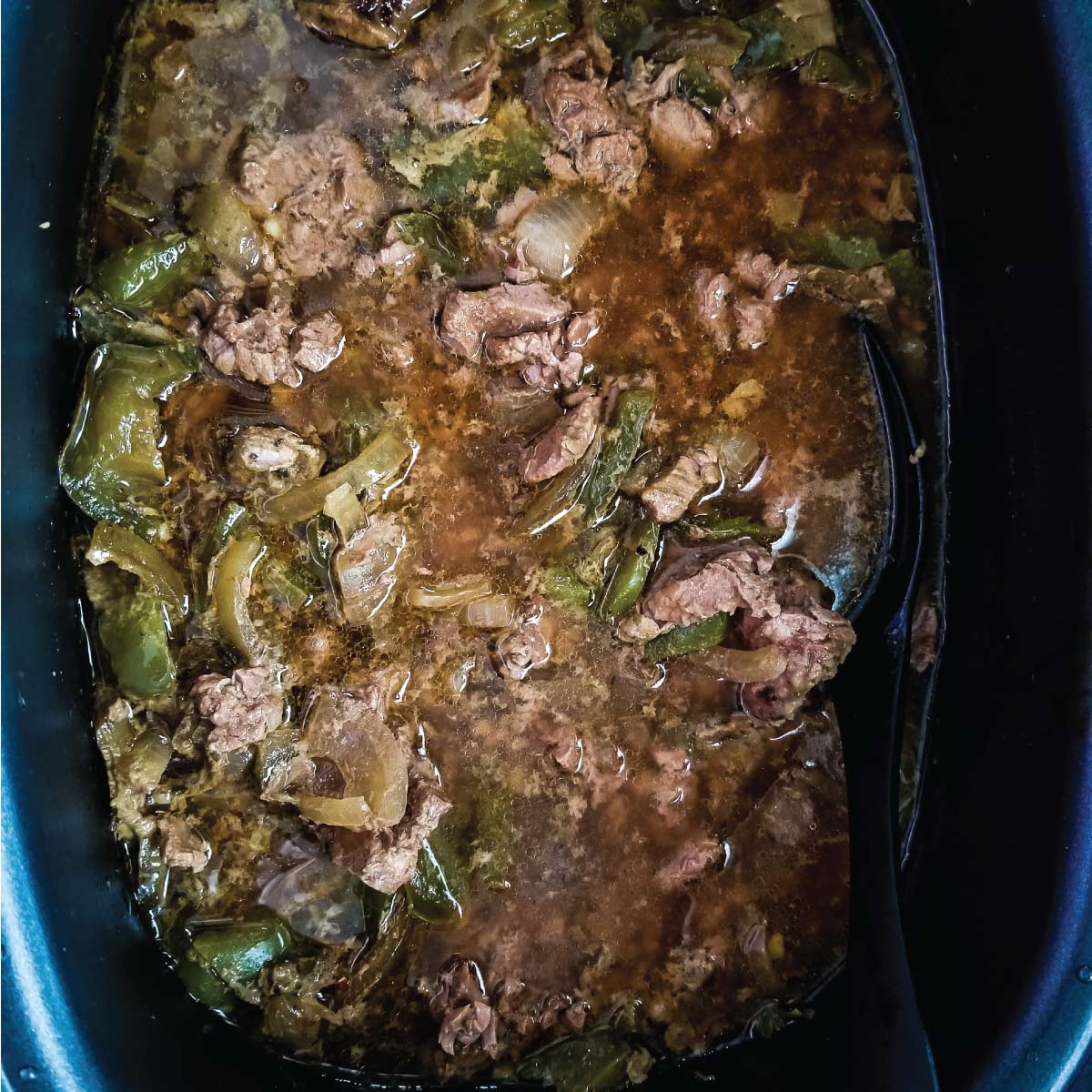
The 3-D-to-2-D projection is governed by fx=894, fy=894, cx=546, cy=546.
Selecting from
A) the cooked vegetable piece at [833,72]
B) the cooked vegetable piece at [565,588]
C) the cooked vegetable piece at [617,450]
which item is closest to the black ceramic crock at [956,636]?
the cooked vegetable piece at [833,72]

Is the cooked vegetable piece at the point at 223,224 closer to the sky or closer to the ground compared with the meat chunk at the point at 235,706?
closer to the sky

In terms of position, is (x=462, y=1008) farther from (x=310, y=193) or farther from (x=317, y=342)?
(x=310, y=193)

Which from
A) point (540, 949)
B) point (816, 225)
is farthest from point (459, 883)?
point (816, 225)

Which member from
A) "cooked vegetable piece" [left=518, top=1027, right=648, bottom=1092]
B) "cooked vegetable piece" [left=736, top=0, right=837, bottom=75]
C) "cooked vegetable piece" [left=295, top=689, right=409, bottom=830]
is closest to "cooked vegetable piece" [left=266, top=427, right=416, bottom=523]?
"cooked vegetable piece" [left=295, top=689, right=409, bottom=830]

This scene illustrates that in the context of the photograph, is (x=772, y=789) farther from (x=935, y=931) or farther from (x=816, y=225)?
(x=816, y=225)

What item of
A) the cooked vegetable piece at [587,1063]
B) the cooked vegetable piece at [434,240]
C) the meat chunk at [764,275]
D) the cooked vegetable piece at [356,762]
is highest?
the cooked vegetable piece at [434,240]

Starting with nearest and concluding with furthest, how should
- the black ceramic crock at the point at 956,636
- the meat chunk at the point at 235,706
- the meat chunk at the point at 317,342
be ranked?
1. the black ceramic crock at the point at 956,636
2. the meat chunk at the point at 235,706
3. the meat chunk at the point at 317,342

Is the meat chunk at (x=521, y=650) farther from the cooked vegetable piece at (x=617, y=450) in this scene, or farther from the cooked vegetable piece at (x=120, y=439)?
the cooked vegetable piece at (x=120, y=439)
